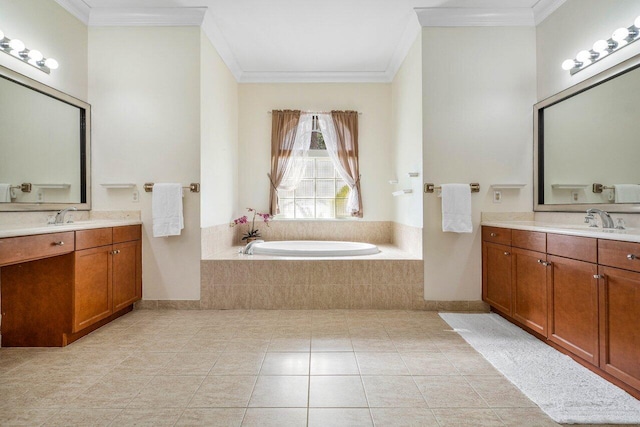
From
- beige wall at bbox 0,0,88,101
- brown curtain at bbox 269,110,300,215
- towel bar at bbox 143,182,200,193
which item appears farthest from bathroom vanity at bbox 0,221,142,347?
brown curtain at bbox 269,110,300,215

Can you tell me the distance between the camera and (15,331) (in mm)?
2373

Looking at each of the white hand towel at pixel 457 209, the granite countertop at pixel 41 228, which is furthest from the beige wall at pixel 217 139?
the white hand towel at pixel 457 209

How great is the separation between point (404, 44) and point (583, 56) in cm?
157

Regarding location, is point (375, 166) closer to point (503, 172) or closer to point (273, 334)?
point (503, 172)

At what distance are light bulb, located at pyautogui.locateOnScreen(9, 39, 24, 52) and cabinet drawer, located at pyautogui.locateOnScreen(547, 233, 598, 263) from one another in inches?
144

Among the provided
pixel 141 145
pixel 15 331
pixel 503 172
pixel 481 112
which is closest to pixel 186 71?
pixel 141 145

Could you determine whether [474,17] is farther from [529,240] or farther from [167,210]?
[167,210]

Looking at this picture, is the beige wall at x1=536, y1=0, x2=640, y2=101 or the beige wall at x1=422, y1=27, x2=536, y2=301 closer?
the beige wall at x1=536, y1=0, x2=640, y2=101

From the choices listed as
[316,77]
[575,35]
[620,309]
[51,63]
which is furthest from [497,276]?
[51,63]

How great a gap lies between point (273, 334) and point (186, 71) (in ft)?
7.66

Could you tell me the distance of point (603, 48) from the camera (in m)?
2.35

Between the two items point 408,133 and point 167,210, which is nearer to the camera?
point 167,210

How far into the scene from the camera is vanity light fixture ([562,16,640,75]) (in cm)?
214

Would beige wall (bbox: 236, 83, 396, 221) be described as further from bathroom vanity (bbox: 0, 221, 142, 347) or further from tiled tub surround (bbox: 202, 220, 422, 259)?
bathroom vanity (bbox: 0, 221, 142, 347)
